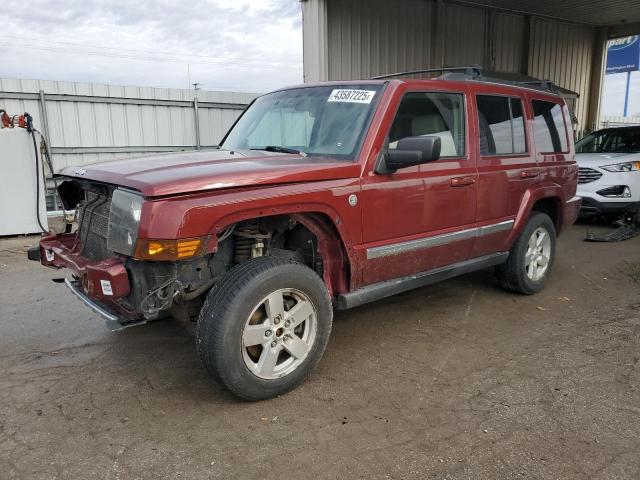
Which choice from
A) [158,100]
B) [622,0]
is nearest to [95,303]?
[158,100]

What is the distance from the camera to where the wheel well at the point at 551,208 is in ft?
17.2

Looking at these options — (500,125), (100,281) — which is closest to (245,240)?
(100,281)

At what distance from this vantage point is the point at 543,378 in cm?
343

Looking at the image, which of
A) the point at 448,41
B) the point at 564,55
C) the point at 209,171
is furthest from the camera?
the point at 564,55

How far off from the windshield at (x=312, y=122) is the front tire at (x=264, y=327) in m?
0.98

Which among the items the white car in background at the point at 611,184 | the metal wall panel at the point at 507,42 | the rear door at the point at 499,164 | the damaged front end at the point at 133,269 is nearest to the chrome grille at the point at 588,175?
the white car in background at the point at 611,184

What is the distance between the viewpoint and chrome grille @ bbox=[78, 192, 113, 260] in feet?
10.7

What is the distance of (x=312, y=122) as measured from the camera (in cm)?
386

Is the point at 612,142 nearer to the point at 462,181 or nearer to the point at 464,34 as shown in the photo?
the point at 464,34

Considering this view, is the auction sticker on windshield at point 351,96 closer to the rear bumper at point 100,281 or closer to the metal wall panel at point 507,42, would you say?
the rear bumper at point 100,281

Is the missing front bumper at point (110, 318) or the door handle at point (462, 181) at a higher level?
the door handle at point (462, 181)

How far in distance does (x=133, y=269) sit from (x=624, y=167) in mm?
8375

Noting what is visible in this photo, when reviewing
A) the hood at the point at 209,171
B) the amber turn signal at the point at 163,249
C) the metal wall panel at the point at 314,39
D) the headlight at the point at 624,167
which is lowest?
the headlight at the point at 624,167

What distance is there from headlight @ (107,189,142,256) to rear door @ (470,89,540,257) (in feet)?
8.91
